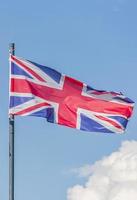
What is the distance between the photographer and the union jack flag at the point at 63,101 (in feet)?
112

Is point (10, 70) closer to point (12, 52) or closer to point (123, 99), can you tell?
point (12, 52)

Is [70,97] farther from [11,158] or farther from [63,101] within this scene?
[11,158]

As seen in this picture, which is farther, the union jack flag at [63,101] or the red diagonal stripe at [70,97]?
the red diagonal stripe at [70,97]

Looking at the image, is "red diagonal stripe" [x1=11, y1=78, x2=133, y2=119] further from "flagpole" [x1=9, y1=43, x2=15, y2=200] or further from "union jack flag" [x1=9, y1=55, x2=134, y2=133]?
"flagpole" [x1=9, y1=43, x2=15, y2=200]

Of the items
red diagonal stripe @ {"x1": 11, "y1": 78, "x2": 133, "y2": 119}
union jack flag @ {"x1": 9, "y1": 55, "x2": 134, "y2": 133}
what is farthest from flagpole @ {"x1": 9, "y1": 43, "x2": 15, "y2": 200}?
red diagonal stripe @ {"x1": 11, "y1": 78, "x2": 133, "y2": 119}

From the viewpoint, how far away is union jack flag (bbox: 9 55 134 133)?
3400 centimetres

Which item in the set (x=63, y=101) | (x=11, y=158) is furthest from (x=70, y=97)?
(x=11, y=158)

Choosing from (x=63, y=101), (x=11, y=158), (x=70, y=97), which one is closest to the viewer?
(x=11, y=158)

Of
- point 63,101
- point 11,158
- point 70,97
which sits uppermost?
point 70,97

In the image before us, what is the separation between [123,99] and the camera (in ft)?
121

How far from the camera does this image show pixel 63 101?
35.7 m

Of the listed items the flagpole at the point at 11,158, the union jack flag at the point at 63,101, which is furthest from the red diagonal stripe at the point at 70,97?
the flagpole at the point at 11,158

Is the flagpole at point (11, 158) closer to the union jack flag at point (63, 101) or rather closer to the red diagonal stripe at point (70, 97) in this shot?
the union jack flag at point (63, 101)

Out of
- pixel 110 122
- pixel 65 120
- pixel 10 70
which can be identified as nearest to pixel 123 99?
pixel 110 122
